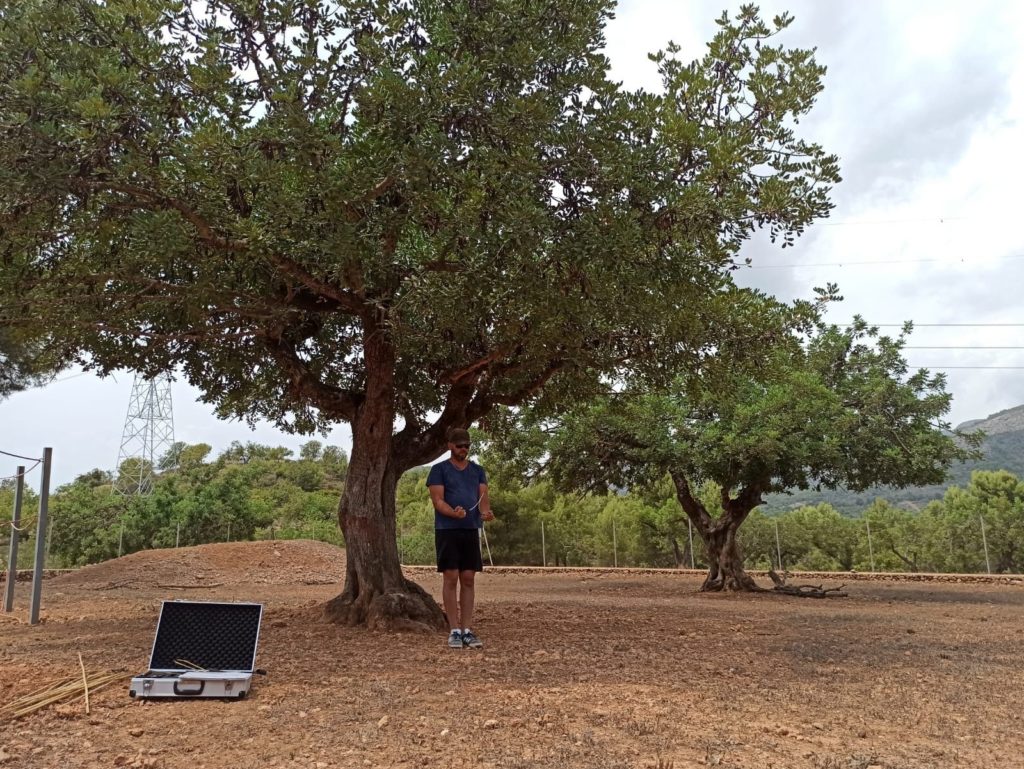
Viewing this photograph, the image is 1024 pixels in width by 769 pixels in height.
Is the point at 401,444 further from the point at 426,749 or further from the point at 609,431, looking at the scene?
the point at 609,431

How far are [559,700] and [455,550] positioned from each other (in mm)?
1892

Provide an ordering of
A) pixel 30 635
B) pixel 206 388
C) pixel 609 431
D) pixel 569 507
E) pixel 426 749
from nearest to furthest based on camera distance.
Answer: pixel 426 749 < pixel 30 635 < pixel 206 388 < pixel 609 431 < pixel 569 507

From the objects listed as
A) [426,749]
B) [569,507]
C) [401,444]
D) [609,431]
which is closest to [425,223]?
[401,444]

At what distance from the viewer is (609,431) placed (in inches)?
565

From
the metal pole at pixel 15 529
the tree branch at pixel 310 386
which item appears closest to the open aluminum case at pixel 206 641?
the tree branch at pixel 310 386

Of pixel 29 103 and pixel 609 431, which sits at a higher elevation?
pixel 29 103

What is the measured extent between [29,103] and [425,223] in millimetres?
2611

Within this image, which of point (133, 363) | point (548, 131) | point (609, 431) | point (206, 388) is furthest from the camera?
point (609, 431)

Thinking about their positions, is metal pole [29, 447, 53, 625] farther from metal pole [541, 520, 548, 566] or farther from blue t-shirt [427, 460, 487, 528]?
metal pole [541, 520, 548, 566]

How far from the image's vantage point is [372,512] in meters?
7.21

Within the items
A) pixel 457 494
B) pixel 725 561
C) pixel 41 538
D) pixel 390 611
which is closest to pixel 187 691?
pixel 457 494

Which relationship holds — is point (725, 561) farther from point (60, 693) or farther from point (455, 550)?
point (60, 693)

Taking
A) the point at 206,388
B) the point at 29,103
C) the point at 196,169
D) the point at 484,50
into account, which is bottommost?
the point at 206,388

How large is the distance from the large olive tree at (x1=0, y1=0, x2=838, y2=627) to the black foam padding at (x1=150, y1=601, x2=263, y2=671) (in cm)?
243
